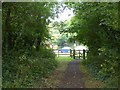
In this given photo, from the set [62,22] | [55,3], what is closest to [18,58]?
[55,3]

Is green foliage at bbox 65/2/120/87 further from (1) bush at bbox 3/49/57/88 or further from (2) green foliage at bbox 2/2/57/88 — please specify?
(1) bush at bbox 3/49/57/88

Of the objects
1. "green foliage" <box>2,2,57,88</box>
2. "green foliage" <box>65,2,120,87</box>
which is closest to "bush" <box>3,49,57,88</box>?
"green foliage" <box>2,2,57,88</box>

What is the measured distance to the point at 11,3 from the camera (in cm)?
1270

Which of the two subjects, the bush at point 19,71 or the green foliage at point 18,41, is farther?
the green foliage at point 18,41

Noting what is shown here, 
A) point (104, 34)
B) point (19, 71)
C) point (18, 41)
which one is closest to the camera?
point (19, 71)

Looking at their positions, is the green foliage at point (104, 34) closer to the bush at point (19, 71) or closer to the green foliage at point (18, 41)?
the green foliage at point (18, 41)

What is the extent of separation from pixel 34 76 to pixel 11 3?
3.49 m

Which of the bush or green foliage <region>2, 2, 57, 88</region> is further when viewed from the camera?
green foliage <region>2, 2, 57, 88</region>

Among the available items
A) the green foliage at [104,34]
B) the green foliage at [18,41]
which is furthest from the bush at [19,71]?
the green foliage at [104,34]

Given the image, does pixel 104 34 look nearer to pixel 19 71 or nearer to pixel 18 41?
pixel 18 41

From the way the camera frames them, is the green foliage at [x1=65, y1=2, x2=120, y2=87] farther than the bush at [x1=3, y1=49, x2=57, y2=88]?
Yes

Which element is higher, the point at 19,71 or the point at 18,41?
the point at 18,41

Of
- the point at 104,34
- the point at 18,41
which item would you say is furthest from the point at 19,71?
the point at 104,34

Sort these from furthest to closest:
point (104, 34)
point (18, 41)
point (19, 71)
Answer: point (18, 41)
point (104, 34)
point (19, 71)
